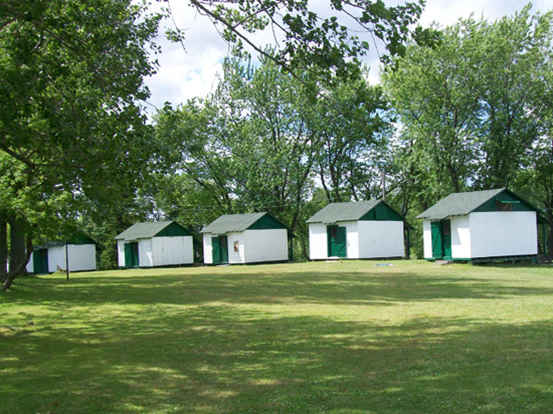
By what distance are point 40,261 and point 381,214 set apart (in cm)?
2927

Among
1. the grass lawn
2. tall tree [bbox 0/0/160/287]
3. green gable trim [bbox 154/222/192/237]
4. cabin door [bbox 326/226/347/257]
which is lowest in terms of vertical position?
the grass lawn

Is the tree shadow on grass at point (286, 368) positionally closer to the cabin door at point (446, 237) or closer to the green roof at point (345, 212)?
the cabin door at point (446, 237)

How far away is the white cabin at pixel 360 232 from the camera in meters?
34.4

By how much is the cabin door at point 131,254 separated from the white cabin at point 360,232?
51.8 feet

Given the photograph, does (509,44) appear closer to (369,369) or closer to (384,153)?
(384,153)

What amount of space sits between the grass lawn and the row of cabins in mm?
13992

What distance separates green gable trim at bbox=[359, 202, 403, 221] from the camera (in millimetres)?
34656

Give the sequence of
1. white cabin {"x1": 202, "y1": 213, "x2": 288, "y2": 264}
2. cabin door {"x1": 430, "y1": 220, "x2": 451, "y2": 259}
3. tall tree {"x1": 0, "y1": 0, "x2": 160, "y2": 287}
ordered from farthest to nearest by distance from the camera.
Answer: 1. white cabin {"x1": 202, "y1": 213, "x2": 288, "y2": 264}
2. cabin door {"x1": 430, "y1": 220, "x2": 451, "y2": 259}
3. tall tree {"x1": 0, "y1": 0, "x2": 160, "y2": 287}

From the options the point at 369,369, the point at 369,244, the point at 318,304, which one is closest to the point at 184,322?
the point at 318,304

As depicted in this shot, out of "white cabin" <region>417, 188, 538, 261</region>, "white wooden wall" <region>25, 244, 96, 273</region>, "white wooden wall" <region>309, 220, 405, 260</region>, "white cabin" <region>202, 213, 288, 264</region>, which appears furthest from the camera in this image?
"white wooden wall" <region>25, 244, 96, 273</region>

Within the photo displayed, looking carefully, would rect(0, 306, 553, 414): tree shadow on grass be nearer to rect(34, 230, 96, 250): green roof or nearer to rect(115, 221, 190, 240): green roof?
rect(115, 221, 190, 240): green roof

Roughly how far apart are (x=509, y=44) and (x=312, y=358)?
35.0 m

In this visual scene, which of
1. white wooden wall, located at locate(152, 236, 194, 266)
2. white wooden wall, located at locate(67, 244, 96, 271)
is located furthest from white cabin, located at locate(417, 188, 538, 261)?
white wooden wall, located at locate(67, 244, 96, 271)

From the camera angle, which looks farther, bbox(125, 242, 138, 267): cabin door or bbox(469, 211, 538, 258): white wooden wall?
bbox(125, 242, 138, 267): cabin door
